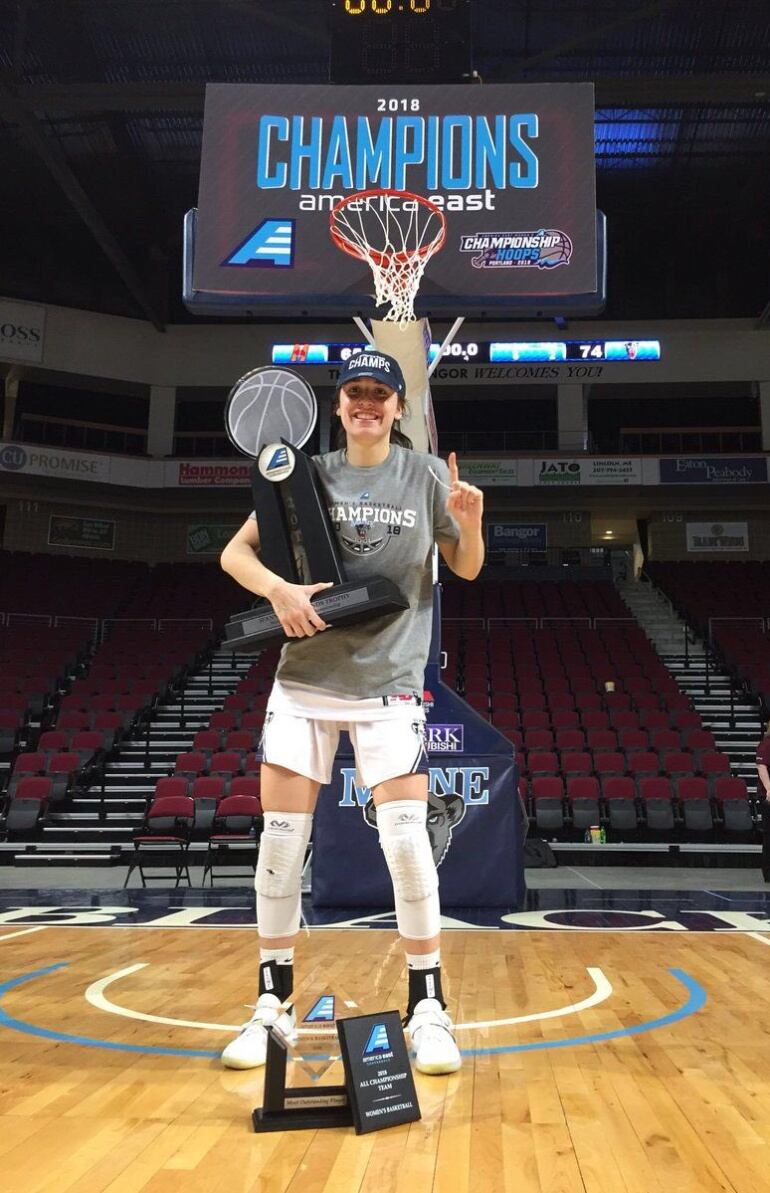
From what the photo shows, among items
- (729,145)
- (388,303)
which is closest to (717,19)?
(729,145)

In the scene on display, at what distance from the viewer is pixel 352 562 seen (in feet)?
7.84

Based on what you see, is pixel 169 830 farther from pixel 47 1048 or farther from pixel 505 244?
pixel 47 1048

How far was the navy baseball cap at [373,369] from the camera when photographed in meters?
2.42

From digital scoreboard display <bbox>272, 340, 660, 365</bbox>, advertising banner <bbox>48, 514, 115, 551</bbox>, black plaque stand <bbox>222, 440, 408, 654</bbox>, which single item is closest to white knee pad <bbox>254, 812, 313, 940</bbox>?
black plaque stand <bbox>222, 440, 408, 654</bbox>

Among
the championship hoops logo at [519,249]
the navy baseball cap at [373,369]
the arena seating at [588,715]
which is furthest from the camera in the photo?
the arena seating at [588,715]

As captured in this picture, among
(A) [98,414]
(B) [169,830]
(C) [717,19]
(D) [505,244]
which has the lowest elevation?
(B) [169,830]

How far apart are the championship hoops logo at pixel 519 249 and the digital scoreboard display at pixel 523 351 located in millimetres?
11669

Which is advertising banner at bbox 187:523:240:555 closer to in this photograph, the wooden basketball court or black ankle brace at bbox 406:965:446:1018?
the wooden basketball court

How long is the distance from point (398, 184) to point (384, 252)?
33.4 inches

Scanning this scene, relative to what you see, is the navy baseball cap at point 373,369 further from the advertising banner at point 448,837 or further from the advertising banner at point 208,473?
the advertising banner at point 208,473

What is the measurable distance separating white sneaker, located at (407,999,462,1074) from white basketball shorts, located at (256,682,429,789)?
579mm

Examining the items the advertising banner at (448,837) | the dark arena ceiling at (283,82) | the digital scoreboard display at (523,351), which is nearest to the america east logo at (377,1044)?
the advertising banner at (448,837)

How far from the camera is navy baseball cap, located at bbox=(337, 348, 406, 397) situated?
2.42 metres

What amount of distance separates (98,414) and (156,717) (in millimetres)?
11523
